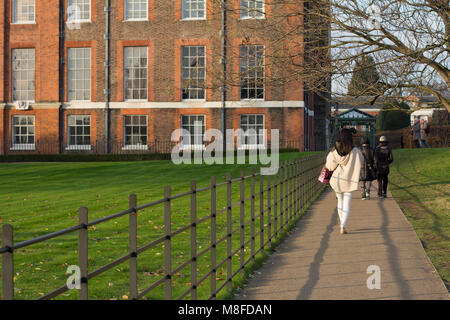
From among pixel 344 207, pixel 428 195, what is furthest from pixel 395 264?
pixel 428 195

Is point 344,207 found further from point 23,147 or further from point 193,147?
point 23,147

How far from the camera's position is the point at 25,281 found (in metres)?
7.75

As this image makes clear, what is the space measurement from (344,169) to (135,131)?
27.3m

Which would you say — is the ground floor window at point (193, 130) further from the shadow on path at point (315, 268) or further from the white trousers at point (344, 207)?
the white trousers at point (344, 207)

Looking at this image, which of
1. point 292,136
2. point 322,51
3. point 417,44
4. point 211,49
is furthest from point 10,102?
point 417,44

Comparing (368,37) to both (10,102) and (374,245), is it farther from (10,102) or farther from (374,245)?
(10,102)

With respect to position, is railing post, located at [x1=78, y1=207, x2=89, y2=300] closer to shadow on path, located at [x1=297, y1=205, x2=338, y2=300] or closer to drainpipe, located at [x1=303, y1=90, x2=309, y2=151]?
shadow on path, located at [x1=297, y1=205, x2=338, y2=300]

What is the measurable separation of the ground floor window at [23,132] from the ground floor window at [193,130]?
9456 millimetres

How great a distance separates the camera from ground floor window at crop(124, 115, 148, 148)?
124 ft

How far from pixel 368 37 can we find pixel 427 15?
1.31m

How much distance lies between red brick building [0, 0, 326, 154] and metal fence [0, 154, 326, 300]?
45.4 feet

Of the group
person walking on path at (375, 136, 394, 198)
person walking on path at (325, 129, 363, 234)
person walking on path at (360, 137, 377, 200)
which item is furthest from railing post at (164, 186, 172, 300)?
person walking on path at (375, 136, 394, 198)

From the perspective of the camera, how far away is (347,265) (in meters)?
8.38

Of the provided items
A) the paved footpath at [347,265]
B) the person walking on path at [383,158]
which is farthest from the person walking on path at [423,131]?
the paved footpath at [347,265]
